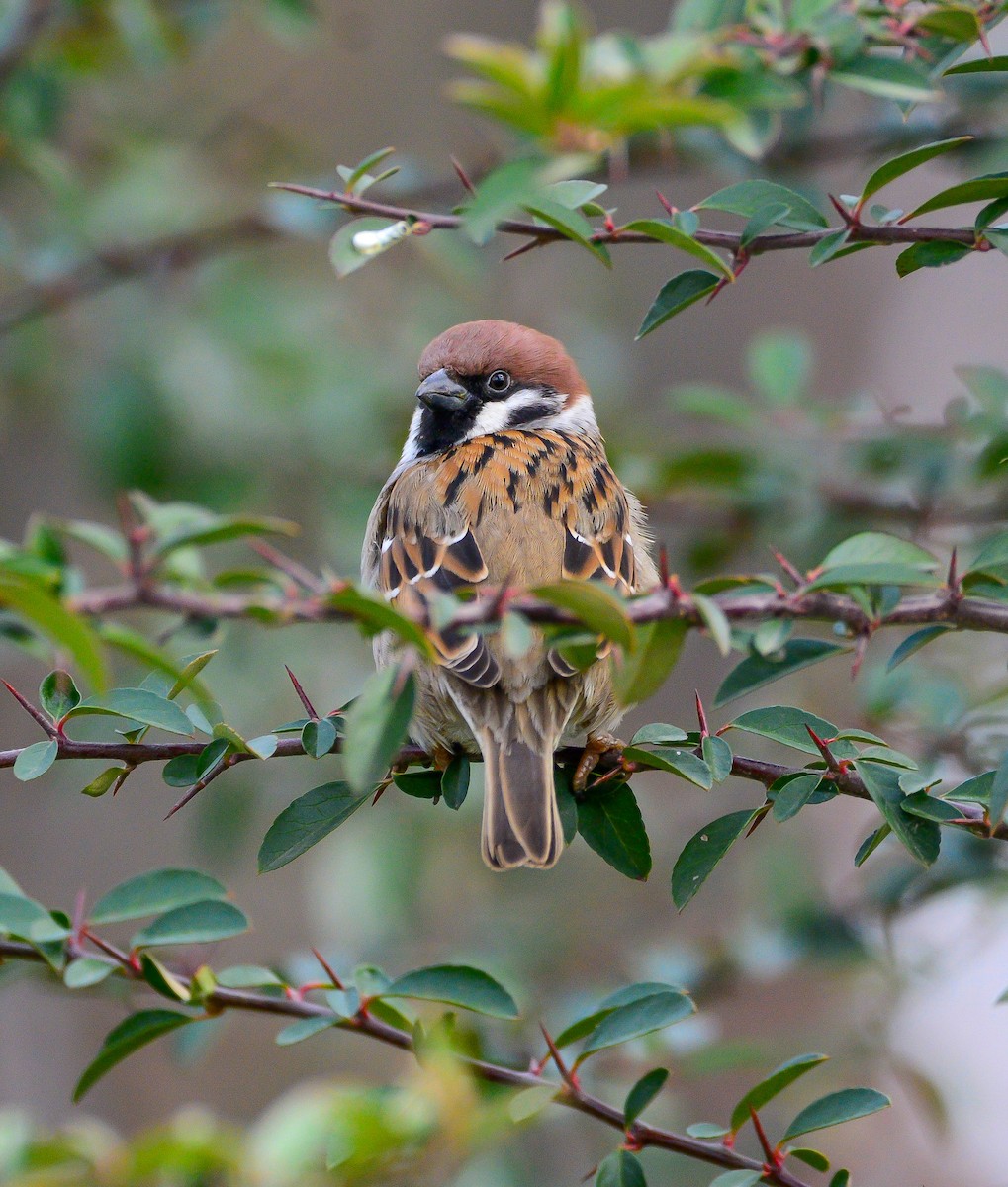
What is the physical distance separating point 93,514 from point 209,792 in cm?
241

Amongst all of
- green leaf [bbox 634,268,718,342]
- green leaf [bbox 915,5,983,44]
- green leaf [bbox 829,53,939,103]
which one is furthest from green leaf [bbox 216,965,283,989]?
green leaf [bbox 915,5,983,44]

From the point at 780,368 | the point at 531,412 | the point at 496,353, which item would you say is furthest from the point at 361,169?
the point at 780,368

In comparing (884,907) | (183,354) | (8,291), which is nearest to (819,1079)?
(884,907)

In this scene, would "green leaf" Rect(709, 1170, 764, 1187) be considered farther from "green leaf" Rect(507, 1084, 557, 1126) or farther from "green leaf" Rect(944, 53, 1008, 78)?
"green leaf" Rect(944, 53, 1008, 78)

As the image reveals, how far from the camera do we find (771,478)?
3.61 metres

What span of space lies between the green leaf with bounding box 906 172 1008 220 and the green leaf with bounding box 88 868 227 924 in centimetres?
129

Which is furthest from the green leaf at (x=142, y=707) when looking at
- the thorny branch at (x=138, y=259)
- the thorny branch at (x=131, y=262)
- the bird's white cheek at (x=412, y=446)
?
the thorny branch at (x=131, y=262)

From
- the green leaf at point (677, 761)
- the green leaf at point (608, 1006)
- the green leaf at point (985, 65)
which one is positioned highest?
the green leaf at point (985, 65)

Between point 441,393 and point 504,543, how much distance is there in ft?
2.64

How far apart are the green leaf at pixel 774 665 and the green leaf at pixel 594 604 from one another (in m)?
0.44

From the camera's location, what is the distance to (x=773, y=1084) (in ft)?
5.73

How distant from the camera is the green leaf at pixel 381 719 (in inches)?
55.7

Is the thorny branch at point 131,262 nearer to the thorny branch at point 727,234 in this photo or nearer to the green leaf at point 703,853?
the thorny branch at point 727,234

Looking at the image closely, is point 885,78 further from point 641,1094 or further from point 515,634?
point 641,1094
